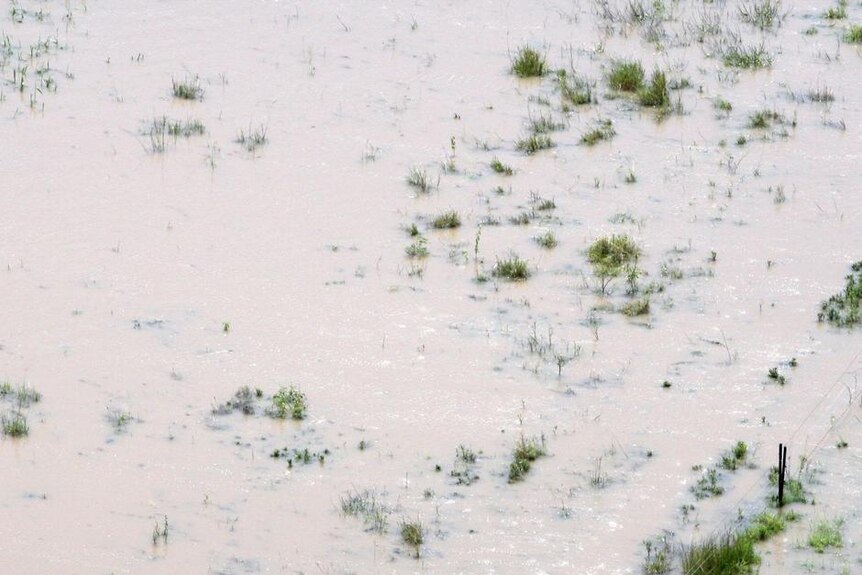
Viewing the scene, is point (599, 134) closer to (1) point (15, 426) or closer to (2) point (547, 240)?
(2) point (547, 240)

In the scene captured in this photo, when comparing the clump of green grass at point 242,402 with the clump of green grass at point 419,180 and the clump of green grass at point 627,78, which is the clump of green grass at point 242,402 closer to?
the clump of green grass at point 419,180

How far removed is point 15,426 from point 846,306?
6.19 m

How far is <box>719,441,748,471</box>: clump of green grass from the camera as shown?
327 inches

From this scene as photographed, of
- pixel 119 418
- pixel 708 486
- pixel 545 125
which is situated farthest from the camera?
pixel 545 125

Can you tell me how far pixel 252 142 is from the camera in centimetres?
1305

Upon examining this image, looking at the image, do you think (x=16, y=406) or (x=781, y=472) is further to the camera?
(x=16, y=406)

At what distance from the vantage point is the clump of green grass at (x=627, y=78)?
1451 cm

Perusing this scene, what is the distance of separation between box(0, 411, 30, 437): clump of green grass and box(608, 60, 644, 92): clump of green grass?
26.8 feet

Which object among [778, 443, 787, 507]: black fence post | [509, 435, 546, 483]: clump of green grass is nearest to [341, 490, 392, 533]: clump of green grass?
[509, 435, 546, 483]: clump of green grass

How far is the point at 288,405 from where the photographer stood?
29.2 ft

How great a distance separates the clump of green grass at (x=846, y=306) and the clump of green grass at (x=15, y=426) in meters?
5.83

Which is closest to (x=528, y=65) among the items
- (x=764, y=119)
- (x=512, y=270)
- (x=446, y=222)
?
(x=764, y=119)

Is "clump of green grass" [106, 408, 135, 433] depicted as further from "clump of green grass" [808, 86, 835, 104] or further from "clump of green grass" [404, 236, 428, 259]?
"clump of green grass" [808, 86, 835, 104]

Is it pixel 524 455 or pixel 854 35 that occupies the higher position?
pixel 854 35
